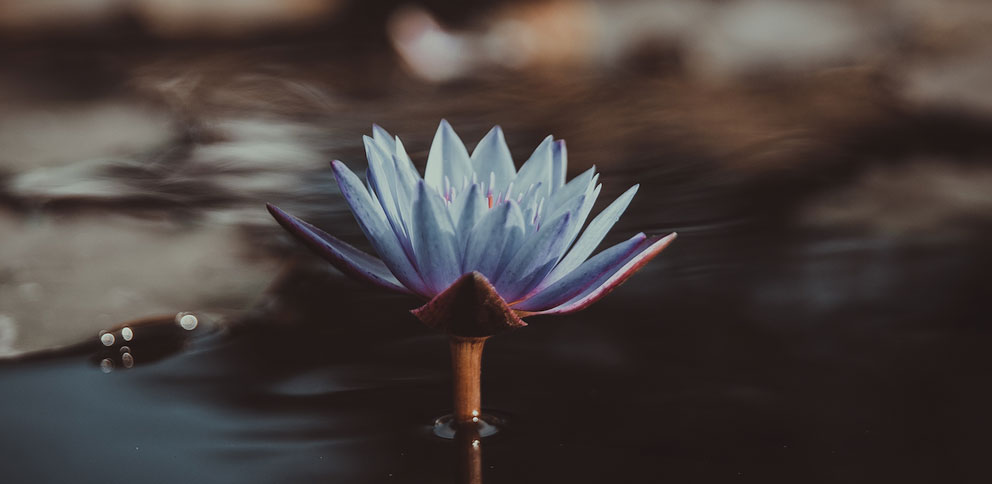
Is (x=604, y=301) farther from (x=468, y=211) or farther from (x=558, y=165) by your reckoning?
(x=468, y=211)

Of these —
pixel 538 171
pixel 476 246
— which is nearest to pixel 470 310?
pixel 476 246

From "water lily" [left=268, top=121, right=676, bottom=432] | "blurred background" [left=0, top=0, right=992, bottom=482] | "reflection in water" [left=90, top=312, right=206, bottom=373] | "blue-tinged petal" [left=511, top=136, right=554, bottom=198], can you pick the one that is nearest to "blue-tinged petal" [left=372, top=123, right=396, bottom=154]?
"water lily" [left=268, top=121, right=676, bottom=432]

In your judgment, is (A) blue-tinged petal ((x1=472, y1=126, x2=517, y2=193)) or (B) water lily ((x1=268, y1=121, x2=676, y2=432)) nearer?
(B) water lily ((x1=268, y1=121, x2=676, y2=432))

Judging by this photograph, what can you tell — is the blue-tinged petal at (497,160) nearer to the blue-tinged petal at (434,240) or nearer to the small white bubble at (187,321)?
the blue-tinged petal at (434,240)

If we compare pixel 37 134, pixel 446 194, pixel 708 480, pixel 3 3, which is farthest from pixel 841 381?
pixel 3 3

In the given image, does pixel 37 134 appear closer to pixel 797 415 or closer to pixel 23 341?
pixel 23 341

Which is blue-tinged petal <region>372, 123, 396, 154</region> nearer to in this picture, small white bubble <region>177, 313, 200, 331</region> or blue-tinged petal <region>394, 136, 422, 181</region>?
blue-tinged petal <region>394, 136, 422, 181</region>
